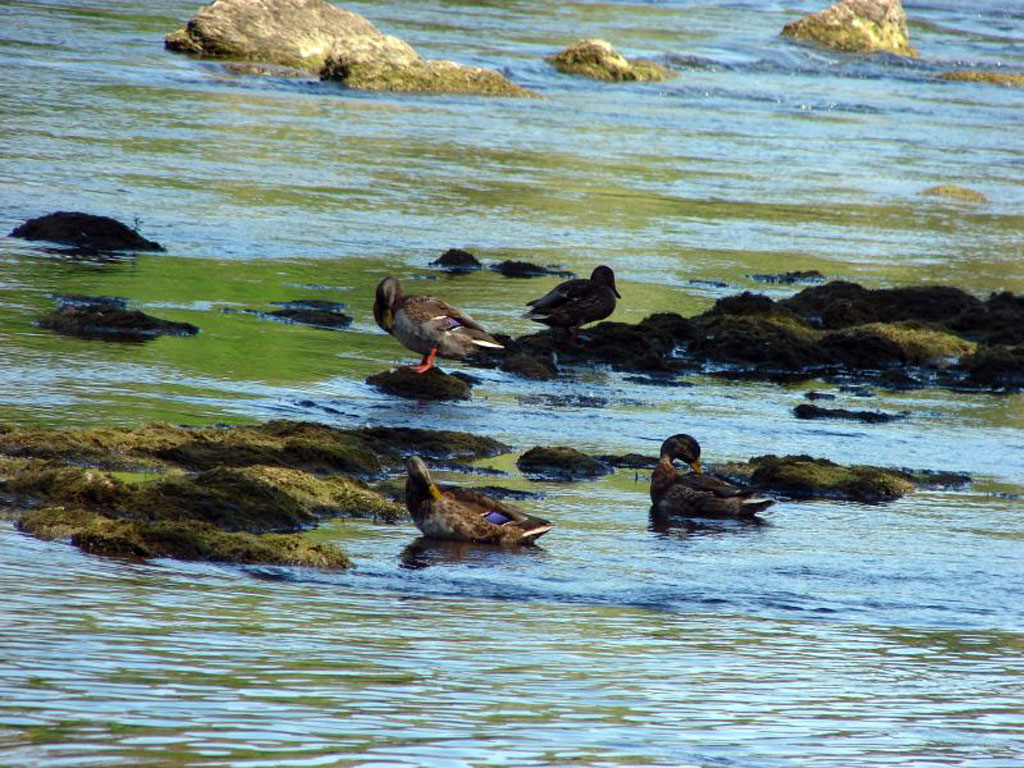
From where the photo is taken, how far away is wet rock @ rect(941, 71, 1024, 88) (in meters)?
49.9

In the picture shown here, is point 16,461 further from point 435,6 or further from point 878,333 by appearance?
point 435,6

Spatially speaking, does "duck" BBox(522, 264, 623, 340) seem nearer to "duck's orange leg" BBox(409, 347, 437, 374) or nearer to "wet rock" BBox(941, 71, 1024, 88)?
"duck's orange leg" BBox(409, 347, 437, 374)

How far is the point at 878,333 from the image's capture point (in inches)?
632

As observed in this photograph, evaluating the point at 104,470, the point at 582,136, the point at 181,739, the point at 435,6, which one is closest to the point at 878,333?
the point at 104,470

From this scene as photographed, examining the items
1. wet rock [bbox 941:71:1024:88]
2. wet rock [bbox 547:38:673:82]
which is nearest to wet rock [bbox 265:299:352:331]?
wet rock [bbox 547:38:673:82]

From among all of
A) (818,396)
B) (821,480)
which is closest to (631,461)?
(821,480)

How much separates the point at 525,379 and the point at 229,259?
4440mm

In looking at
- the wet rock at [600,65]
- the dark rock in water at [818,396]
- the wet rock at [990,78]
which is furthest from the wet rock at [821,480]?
the wet rock at [990,78]

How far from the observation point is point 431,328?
13844 mm

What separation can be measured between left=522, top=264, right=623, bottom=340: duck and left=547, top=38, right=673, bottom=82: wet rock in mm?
26087

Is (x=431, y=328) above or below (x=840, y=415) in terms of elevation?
above

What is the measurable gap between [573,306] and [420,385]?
2.78m

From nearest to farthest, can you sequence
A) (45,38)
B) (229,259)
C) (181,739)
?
(181,739) → (229,259) → (45,38)

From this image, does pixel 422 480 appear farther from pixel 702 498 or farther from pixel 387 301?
pixel 387 301
